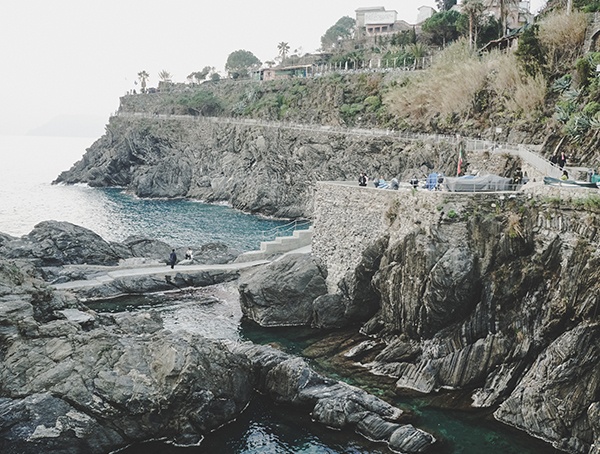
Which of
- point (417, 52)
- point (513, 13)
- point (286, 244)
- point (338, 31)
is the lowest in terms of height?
point (286, 244)

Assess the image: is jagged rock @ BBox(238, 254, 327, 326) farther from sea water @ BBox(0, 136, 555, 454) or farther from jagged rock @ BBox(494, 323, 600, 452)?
jagged rock @ BBox(494, 323, 600, 452)

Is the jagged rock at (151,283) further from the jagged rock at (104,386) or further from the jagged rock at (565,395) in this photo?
the jagged rock at (565,395)

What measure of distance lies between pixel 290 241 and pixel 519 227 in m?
21.8

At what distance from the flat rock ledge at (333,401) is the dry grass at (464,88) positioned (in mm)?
28205

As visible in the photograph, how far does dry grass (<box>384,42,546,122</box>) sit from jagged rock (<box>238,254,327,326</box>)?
843 inches

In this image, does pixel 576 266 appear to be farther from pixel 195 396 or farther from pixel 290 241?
pixel 290 241

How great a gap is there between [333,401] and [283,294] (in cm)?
1122

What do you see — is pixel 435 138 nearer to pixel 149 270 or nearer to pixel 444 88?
pixel 444 88

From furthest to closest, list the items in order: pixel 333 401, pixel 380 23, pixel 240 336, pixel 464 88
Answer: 1. pixel 380 23
2. pixel 464 88
3. pixel 240 336
4. pixel 333 401

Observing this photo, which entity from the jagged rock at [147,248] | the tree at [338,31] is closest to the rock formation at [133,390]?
the jagged rock at [147,248]

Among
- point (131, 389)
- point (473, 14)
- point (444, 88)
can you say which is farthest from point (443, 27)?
point (131, 389)

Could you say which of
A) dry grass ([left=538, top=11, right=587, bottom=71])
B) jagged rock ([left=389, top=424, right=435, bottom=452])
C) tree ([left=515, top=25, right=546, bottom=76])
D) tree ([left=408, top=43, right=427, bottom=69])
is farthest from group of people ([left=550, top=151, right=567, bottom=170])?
tree ([left=408, top=43, right=427, bottom=69])

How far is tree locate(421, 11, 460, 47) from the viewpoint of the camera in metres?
87.8

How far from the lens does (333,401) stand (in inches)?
822
